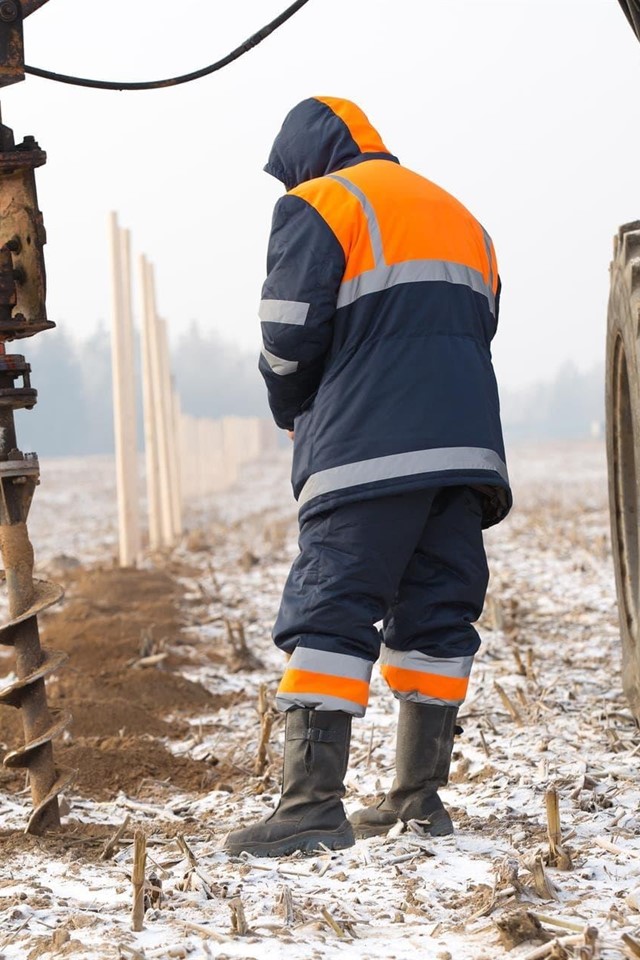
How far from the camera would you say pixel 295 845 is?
3252 millimetres

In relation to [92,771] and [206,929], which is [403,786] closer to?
[206,929]

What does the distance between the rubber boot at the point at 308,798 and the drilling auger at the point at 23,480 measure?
71 centimetres

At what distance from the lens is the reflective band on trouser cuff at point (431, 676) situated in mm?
3449

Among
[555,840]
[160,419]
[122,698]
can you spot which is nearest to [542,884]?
[555,840]

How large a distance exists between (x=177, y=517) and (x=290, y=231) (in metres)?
13.2

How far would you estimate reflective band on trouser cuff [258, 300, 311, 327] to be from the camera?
3.25 meters

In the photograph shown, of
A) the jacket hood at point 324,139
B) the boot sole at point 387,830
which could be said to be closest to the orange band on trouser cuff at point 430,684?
the boot sole at point 387,830

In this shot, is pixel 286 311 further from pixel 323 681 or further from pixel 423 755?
pixel 423 755

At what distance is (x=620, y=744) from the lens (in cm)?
415

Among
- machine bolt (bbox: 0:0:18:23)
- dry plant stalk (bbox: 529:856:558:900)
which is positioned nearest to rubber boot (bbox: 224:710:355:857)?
dry plant stalk (bbox: 529:856:558:900)

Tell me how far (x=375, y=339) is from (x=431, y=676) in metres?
1.04

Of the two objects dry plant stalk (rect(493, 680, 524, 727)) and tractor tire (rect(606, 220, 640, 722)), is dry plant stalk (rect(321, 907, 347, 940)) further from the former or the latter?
dry plant stalk (rect(493, 680, 524, 727))

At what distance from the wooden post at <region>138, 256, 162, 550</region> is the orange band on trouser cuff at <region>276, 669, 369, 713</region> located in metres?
10.6

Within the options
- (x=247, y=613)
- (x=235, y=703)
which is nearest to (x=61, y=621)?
(x=247, y=613)
